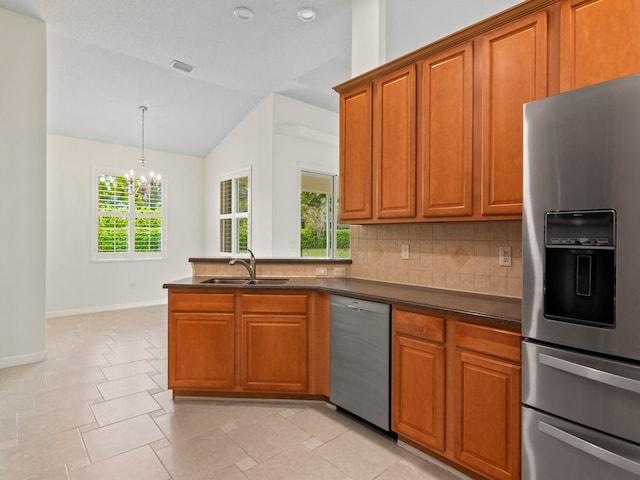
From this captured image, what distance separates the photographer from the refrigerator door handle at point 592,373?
130 cm

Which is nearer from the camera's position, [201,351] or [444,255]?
[444,255]

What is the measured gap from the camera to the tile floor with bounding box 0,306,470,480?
201 cm

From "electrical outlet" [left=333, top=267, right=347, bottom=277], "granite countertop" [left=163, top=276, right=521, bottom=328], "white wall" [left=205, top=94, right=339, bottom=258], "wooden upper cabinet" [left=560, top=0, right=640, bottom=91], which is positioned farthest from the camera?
"white wall" [left=205, top=94, right=339, bottom=258]

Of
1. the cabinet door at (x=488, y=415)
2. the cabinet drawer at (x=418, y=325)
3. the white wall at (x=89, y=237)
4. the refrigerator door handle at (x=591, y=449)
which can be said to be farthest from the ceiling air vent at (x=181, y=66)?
the refrigerator door handle at (x=591, y=449)

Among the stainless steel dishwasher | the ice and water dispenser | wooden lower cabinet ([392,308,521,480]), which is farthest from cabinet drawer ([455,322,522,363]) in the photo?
the stainless steel dishwasher

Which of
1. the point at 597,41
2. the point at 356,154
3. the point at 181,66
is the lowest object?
the point at 356,154

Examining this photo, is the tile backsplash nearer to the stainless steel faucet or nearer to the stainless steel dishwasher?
the stainless steel dishwasher

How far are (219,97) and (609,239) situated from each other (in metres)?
5.52

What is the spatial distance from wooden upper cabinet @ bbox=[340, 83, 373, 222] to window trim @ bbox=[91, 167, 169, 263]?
5.10m

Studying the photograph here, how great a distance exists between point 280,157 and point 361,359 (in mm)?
3948

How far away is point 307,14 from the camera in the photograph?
3635 mm

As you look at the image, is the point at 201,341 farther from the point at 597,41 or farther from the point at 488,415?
the point at 597,41

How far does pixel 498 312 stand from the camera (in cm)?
185

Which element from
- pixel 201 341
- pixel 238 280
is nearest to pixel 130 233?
pixel 238 280
